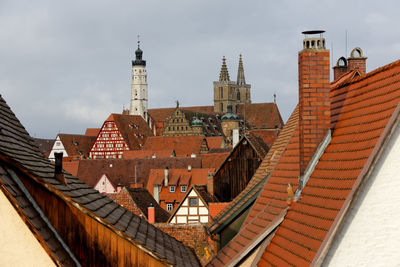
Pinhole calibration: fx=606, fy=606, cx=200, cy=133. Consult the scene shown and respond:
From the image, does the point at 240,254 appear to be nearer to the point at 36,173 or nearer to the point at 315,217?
the point at 315,217

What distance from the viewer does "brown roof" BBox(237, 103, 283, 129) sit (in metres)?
126

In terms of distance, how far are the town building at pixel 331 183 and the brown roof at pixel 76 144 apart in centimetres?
9070

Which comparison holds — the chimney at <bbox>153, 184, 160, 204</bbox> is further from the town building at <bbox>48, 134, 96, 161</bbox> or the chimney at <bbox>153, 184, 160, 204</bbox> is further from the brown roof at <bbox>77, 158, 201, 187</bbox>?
the town building at <bbox>48, 134, 96, 161</bbox>

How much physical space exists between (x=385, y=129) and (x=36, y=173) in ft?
11.0

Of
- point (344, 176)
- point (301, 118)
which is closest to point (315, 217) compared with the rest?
point (344, 176)

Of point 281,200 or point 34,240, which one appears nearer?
point 34,240

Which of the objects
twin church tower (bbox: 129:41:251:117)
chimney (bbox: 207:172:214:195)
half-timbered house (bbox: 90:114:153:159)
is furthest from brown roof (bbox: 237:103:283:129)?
chimney (bbox: 207:172:214:195)

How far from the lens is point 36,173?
574 centimetres

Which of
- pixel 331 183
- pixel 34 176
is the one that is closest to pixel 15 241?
pixel 34 176

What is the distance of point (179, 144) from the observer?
276 feet

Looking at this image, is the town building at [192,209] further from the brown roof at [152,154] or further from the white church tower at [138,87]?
the white church tower at [138,87]

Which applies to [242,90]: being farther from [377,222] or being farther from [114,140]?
[377,222]

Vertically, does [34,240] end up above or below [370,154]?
below

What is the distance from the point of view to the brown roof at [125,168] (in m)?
58.9
